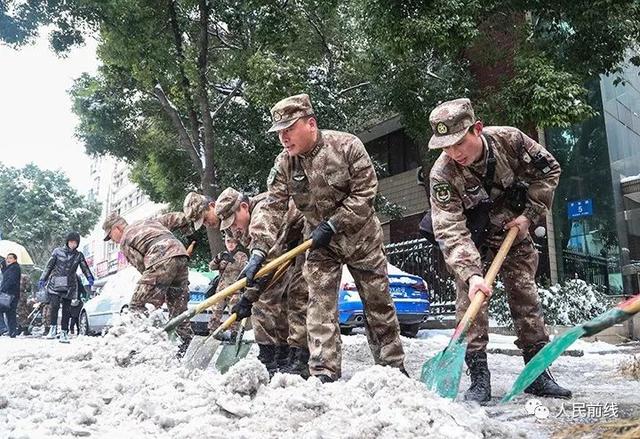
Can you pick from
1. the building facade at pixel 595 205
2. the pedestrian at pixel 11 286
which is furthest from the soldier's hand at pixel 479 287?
the pedestrian at pixel 11 286

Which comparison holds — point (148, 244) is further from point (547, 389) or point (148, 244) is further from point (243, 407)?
point (547, 389)

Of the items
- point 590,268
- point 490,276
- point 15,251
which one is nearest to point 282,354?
point 490,276

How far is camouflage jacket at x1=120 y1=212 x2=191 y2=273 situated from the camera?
19.7ft

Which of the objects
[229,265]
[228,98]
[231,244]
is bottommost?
[229,265]

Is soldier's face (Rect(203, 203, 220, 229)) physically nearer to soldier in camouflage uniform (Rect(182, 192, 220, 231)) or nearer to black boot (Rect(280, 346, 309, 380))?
soldier in camouflage uniform (Rect(182, 192, 220, 231))

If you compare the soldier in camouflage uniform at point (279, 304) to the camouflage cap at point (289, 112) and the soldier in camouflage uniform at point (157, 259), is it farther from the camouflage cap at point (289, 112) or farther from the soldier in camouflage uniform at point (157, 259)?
the soldier in camouflage uniform at point (157, 259)

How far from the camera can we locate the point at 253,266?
394 centimetres

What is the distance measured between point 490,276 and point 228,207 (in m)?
2.67

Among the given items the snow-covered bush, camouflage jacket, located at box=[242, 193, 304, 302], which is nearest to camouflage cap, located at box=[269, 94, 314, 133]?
camouflage jacket, located at box=[242, 193, 304, 302]

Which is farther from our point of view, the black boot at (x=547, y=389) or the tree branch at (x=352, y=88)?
the tree branch at (x=352, y=88)

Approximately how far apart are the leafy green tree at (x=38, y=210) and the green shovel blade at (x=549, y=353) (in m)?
35.3

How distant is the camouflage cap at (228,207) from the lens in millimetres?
5332

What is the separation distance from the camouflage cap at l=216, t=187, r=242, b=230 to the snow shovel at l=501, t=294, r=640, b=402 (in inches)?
132

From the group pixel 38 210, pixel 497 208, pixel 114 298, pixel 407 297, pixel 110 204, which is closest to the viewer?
pixel 497 208
